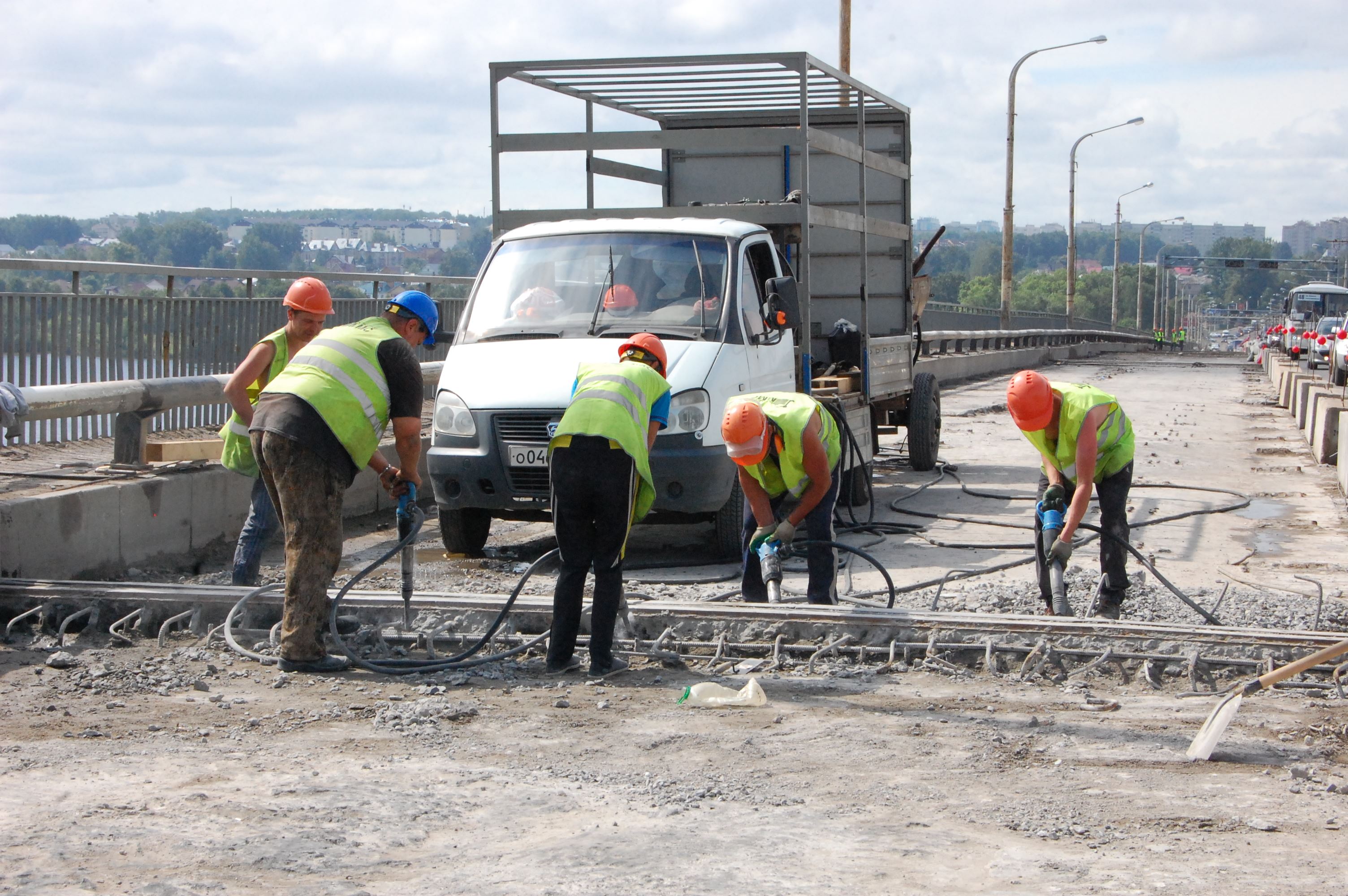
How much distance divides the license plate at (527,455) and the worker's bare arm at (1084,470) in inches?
119

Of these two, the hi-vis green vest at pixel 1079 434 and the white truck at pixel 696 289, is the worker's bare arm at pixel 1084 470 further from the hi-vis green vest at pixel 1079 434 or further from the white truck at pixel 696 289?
the white truck at pixel 696 289

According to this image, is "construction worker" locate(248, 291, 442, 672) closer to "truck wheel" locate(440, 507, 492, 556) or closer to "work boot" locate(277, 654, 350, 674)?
"work boot" locate(277, 654, 350, 674)

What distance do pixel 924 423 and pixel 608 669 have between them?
7.81 meters

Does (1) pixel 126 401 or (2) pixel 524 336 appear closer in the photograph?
(1) pixel 126 401

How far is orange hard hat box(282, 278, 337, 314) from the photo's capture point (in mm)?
7273

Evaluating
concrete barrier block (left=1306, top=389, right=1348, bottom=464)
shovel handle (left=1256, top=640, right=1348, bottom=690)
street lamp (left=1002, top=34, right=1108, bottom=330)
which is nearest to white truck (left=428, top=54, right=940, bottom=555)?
shovel handle (left=1256, top=640, right=1348, bottom=690)

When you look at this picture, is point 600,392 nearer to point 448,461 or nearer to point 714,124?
point 448,461

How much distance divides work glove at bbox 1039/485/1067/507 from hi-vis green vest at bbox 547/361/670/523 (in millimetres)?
1957

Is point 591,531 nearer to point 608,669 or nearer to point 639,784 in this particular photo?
point 608,669

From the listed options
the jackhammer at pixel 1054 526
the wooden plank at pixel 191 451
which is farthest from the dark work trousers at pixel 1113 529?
the wooden plank at pixel 191 451

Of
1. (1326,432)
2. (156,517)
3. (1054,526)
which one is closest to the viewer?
(1054,526)

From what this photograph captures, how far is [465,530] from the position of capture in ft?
30.1

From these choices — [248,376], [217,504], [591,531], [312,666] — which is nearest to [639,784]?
[591,531]

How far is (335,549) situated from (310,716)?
993 mm
